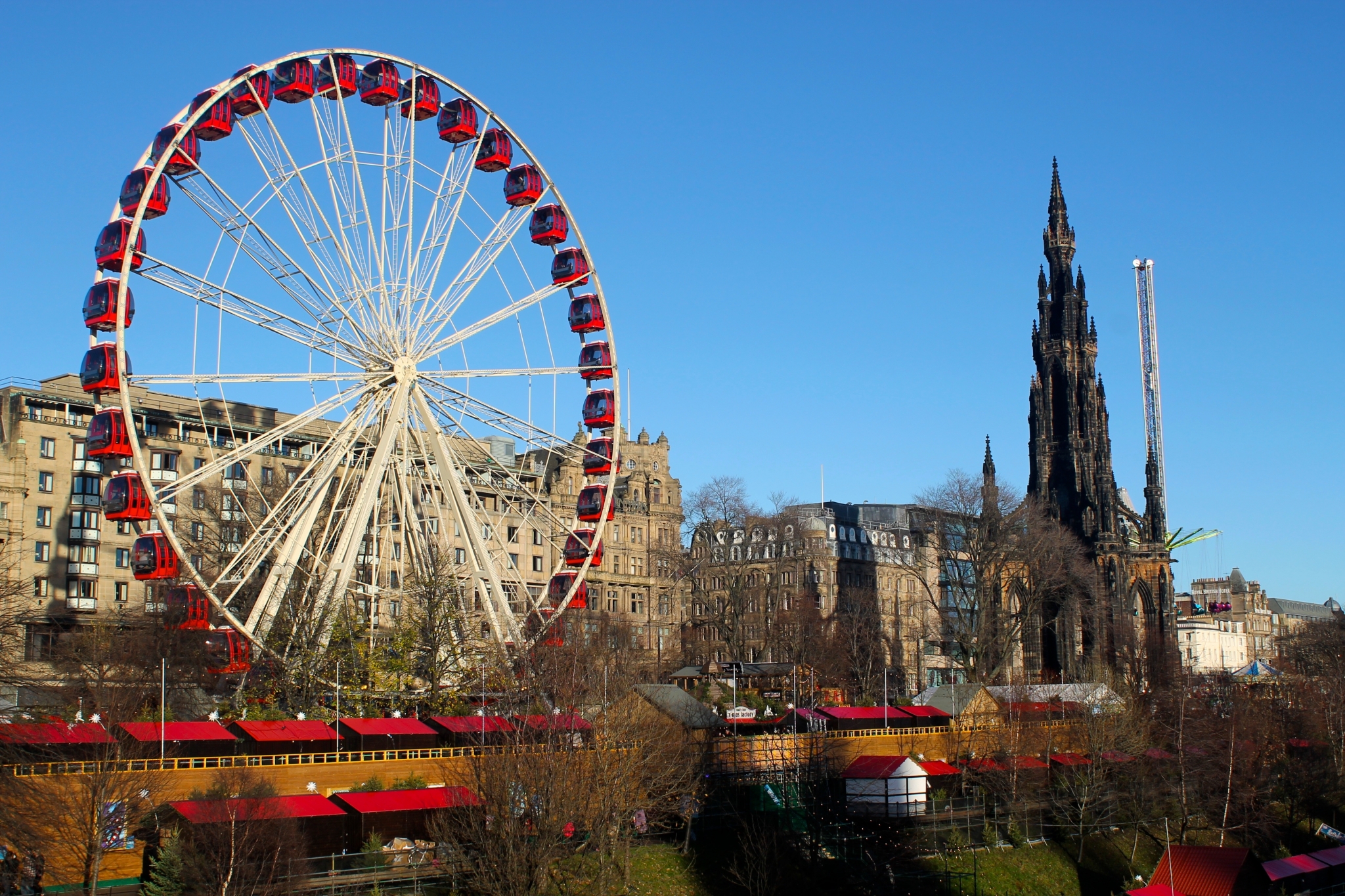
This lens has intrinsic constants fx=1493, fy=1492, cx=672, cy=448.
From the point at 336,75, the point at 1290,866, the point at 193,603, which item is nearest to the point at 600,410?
the point at 336,75

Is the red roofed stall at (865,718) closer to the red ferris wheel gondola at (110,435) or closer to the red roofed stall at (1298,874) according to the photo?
the red roofed stall at (1298,874)

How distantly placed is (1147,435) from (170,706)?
158 meters

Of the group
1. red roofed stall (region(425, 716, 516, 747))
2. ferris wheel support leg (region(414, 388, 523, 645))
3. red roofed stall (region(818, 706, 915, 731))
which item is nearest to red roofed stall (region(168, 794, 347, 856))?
red roofed stall (region(425, 716, 516, 747))

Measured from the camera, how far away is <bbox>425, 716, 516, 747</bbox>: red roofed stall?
5645cm

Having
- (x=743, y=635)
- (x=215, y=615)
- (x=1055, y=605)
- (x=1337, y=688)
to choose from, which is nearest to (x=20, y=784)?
(x=215, y=615)

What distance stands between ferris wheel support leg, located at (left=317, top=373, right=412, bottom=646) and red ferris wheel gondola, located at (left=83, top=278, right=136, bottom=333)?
10.9 m

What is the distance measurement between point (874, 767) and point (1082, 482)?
3213 inches

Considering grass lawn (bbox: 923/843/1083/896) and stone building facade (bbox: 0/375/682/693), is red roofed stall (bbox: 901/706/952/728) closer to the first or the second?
grass lawn (bbox: 923/843/1083/896)

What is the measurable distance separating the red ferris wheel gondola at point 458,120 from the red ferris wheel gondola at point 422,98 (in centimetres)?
53

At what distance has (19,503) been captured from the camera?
8988cm

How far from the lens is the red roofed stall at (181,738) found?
163ft

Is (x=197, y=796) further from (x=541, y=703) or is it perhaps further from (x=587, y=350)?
(x=587, y=350)

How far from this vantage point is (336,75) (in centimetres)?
6172

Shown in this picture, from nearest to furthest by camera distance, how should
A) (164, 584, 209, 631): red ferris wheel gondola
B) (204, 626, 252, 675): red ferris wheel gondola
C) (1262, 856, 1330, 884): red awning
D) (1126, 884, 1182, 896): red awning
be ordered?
(164, 584, 209, 631): red ferris wheel gondola → (204, 626, 252, 675): red ferris wheel gondola → (1126, 884, 1182, 896): red awning → (1262, 856, 1330, 884): red awning
